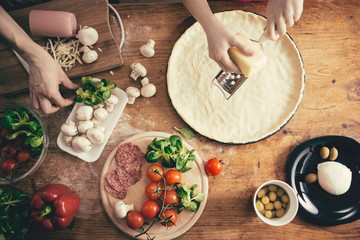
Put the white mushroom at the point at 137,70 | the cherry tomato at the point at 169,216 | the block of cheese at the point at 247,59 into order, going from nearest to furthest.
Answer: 1. the block of cheese at the point at 247,59
2. the cherry tomato at the point at 169,216
3. the white mushroom at the point at 137,70

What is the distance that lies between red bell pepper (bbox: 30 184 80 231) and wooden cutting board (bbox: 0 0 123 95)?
0.47 meters

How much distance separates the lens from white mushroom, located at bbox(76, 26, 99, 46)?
985mm

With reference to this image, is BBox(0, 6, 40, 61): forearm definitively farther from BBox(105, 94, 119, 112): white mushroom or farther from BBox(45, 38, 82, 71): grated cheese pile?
BBox(105, 94, 119, 112): white mushroom

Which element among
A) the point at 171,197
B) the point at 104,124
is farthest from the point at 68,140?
the point at 171,197

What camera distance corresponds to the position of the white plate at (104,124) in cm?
99

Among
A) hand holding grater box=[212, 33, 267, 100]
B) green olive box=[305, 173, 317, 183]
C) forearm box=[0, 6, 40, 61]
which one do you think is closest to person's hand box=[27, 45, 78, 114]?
forearm box=[0, 6, 40, 61]

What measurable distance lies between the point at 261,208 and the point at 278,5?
0.80 meters

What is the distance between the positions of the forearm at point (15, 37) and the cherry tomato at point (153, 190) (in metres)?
0.67

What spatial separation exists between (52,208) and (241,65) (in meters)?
0.88

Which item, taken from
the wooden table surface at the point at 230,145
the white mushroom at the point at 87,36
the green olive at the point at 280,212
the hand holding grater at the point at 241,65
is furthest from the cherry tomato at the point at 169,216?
the white mushroom at the point at 87,36

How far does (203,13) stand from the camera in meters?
0.89

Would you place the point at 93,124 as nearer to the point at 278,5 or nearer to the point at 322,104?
the point at 278,5

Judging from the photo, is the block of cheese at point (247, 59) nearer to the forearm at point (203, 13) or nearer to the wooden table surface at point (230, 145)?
the forearm at point (203, 13)

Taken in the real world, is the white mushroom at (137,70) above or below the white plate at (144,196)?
above
